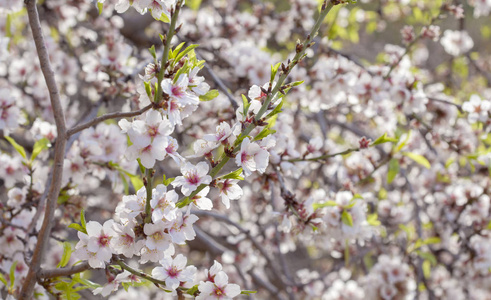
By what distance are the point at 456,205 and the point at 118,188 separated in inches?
82.2

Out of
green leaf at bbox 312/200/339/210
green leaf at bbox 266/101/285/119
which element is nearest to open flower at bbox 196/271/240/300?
green leaf at bbox 266/101/285/119

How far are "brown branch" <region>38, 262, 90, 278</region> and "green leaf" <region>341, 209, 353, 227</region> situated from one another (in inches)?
37.6

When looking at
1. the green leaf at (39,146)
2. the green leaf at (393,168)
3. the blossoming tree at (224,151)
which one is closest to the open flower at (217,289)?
the blossoming tree at (224,151)

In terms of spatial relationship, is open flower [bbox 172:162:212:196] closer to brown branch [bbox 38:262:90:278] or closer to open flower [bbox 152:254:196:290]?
open flower [bbox 152:254:196:290]

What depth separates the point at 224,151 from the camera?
3.82 feet

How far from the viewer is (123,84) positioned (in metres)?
1.94

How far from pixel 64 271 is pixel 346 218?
100cm

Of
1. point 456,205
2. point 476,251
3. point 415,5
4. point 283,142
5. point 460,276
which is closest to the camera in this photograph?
point 283,142

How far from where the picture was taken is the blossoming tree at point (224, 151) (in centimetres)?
115

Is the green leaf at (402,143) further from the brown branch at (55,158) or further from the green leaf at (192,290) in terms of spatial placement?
the brown branch at (55,158)

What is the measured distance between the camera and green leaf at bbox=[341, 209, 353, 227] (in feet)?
5.85

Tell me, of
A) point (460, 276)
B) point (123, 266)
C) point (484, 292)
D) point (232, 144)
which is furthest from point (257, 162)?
point (484, 292)

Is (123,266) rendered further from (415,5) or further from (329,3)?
(415,5)

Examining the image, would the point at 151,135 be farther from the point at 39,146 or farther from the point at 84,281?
the point at 39,146
